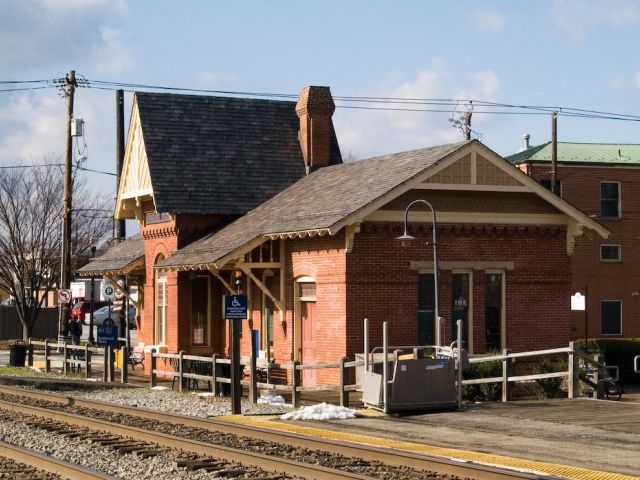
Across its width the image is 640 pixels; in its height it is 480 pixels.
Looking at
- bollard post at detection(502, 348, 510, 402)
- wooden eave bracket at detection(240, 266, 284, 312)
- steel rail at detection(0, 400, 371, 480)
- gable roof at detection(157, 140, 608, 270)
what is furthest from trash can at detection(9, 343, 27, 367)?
bollard post at detection(502, 348, 510, 402)

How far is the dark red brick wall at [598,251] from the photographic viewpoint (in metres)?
49.6

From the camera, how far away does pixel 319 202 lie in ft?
88.4

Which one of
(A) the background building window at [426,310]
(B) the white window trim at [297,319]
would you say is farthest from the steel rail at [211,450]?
(A) the background building window at [426,310]

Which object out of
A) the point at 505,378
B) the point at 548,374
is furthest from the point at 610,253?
the point at 505,378

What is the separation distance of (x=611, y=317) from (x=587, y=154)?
297 inches

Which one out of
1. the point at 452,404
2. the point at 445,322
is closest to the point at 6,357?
the point at 445,322

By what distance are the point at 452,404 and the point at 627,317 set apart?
104 ft

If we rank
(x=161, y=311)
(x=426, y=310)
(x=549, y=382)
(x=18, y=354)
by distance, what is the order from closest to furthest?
(x=549, y=382) < (x=426, y=310) < (x=161, y=311) < (x=18, y=354)

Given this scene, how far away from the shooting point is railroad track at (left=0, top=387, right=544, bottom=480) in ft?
41.3

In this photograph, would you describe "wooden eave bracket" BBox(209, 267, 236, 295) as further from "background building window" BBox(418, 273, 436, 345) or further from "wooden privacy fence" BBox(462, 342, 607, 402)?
"wooden privacy fence" BBox(462, 342, 607, 402)

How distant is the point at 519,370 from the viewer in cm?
2588

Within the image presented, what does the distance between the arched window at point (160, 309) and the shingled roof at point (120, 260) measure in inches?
67.4

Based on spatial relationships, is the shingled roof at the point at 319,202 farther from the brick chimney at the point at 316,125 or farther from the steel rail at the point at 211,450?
the steel rail at the point at 211,450

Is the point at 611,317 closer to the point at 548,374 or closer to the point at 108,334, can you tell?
the point at 108,334
